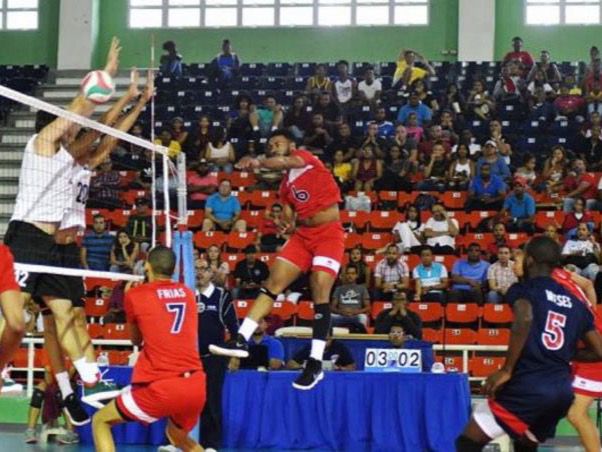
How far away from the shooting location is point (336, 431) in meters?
14.4

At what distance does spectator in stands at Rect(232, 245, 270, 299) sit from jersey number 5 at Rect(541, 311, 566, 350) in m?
10.5

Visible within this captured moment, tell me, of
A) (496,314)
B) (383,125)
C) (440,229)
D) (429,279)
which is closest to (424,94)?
(383,125)

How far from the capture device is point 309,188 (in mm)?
10164

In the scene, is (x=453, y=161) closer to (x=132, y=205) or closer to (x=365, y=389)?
(x=132, y=205)

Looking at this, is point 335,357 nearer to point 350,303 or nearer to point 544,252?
point 350,303

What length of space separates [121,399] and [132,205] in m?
11.9

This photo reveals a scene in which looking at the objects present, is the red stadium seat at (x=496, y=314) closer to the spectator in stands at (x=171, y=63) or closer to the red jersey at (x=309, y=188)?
the red jersey at (x=309, y=188)

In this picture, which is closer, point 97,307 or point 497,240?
point 97,307

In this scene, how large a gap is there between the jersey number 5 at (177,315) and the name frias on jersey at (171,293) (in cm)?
7

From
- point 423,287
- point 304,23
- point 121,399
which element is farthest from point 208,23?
point 121,399

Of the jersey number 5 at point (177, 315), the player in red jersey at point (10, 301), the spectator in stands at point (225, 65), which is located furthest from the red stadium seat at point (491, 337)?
the spectator in stands at point (225, 65)

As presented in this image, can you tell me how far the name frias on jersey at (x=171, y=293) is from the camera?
9391 millimetres

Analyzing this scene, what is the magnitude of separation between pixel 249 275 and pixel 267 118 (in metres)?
6.11

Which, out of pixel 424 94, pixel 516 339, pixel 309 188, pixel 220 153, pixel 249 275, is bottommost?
pixel 516 339
